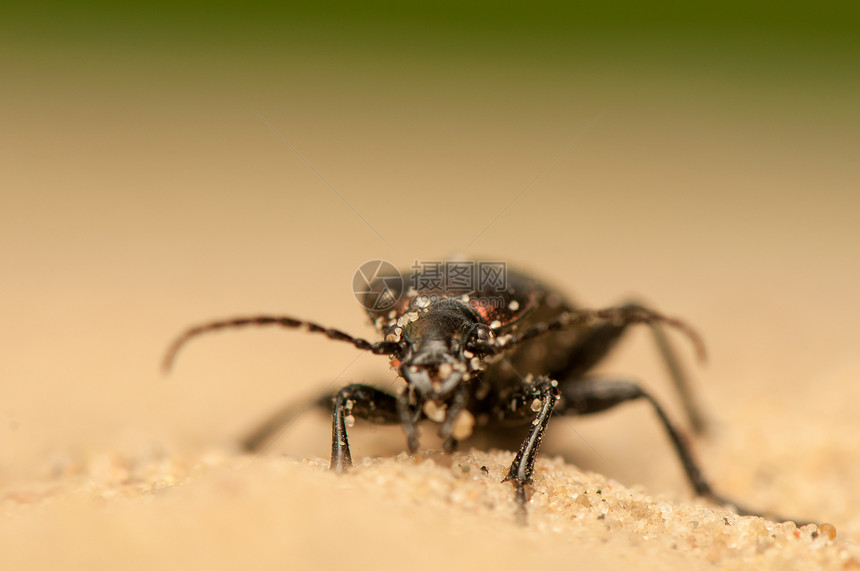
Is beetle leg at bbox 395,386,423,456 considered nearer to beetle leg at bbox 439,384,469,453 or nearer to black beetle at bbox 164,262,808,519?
black beetle at bbox 164,262,808,519

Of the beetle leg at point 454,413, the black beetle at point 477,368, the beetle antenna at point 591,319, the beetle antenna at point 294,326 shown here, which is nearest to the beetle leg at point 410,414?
the black beetle at point 477,368

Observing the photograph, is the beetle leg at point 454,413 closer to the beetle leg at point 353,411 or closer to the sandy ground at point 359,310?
the sandy ground at point 359,310

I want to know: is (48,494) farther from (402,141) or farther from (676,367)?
(402,141)

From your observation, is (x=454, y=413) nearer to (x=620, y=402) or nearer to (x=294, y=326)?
(x=294, y=326)

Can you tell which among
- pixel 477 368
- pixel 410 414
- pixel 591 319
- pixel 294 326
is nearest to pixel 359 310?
pixel 294 326

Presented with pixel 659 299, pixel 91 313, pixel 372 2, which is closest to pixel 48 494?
pixel 91 313

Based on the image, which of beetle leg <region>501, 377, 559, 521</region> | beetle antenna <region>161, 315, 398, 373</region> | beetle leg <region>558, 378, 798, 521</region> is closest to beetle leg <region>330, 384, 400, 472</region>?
beetle antenna <region>161, 315, 398, 373</region>
